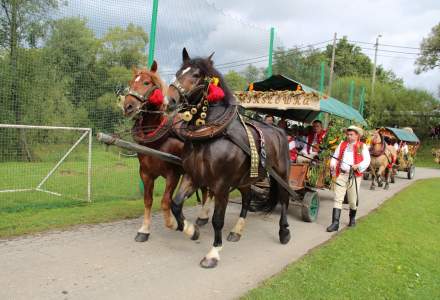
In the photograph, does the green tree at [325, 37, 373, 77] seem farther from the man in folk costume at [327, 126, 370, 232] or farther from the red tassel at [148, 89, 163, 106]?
the red tassel at [148, 89, 163, 106]

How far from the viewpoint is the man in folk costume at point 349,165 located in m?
6.34

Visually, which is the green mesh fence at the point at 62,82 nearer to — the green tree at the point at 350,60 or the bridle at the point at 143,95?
the bridle at the point at 143,95

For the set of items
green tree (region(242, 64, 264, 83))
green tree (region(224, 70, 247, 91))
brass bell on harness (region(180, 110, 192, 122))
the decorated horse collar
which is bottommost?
brass bell on harness (region(180, 110, 192, 122))

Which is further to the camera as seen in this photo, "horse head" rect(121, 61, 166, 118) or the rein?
"horse head" rect(121, 61, 166, 118)

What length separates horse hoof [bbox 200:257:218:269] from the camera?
4266 millimetres

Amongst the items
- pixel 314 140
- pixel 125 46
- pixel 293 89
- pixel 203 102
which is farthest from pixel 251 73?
pixel 203 102

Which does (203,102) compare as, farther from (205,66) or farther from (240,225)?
(240,225)

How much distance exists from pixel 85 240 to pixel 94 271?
1.11 meters

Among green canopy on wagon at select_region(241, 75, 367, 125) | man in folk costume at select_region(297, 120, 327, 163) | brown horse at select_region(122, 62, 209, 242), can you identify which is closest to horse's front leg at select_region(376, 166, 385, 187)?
green canopy on wagon at select_region(241, 75, 367, 125)

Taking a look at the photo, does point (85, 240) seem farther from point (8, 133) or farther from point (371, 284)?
point (371, 284)

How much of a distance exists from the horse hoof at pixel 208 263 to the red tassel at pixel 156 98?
204cm

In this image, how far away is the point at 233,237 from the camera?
5500mm

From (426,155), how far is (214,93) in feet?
92.9

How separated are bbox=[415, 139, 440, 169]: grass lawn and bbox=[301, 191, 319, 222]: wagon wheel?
21.5 meters
